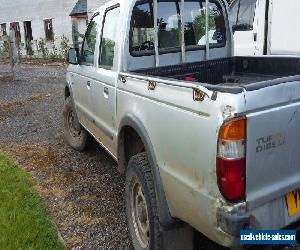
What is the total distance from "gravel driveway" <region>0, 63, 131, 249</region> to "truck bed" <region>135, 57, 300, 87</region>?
1564mm

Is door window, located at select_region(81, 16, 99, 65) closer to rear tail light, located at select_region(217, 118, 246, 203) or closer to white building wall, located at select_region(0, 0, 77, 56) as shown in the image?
rear tail light, located at select_region(217, 118, 246, 203)

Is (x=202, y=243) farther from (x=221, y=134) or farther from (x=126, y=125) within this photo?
(x=221, y=134)

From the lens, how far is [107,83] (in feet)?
13.4

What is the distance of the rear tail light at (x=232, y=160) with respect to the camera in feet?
7.24

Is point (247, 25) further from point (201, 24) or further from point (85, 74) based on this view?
point (85, 74)

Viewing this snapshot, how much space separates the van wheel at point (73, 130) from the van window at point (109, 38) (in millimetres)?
1774

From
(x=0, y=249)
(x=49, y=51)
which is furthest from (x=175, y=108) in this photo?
(x=49, y=51)

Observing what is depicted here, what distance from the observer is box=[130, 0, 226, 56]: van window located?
407cm

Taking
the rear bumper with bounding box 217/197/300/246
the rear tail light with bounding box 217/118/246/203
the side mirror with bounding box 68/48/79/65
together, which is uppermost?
the side mirror with bounding box 68/48/79/65

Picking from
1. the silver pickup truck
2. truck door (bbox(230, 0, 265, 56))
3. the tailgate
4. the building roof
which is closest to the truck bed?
the silver pickup truck

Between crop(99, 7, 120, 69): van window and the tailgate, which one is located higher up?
crop(99, 7, 120, 69): van window

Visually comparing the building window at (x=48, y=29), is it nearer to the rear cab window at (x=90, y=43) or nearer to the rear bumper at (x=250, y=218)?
the rear cab window at (x=90, y=43)

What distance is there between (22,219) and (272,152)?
2.80m

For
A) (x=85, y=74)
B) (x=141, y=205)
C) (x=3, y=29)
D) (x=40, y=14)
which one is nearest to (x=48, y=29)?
(x=40, y=14)
